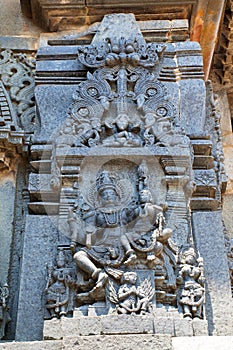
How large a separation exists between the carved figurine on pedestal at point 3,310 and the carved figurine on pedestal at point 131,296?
2.24 feet

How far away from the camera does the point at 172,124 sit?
157 inches

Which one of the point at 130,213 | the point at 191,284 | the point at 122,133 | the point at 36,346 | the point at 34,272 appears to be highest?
the point at 122,133

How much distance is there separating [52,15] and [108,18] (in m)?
0.48

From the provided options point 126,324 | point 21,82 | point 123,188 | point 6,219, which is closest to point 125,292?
point 126,324

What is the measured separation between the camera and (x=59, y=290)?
3.32 meters

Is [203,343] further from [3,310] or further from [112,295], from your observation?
[3,310]

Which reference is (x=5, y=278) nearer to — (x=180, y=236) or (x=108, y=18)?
(x=180, y=236)

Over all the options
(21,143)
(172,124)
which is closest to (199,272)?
(172,124)

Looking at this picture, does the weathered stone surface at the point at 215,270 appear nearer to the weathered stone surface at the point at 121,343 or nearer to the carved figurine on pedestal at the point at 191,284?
the carved figurine on pedestal at the point at 191,284

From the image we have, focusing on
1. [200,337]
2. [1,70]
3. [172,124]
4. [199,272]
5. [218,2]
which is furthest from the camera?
[218,2]

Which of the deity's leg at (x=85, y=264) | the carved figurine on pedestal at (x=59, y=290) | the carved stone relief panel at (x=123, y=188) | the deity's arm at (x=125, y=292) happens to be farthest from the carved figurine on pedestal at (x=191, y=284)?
the carved figurine on pedestal at (x=59, y=290)

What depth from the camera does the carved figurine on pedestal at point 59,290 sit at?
3266mm

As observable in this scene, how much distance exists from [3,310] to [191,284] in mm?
1096

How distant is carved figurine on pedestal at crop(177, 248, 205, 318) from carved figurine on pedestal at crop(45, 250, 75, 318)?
61 cm
